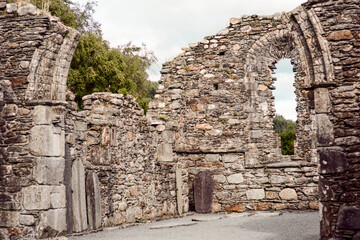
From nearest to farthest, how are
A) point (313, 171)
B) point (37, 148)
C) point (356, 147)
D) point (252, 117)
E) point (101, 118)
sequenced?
point (356, 147), point (37, 148), point (101, 118), point (313, 171), point (252, 117)

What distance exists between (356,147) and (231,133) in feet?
21.2

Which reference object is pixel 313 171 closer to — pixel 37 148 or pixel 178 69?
pixel 178 69

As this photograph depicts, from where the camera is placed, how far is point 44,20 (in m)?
7.72

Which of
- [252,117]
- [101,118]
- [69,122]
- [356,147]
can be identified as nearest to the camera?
[356,147]

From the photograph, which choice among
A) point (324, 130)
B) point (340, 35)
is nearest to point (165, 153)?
Result: point (324, 130)

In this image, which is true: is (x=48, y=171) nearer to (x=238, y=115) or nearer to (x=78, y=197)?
(x=78, y=197)

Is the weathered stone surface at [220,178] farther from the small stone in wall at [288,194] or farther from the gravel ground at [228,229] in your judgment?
the small stone in wall at [288,194]

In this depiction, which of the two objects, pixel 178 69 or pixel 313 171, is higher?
pixel 178 69

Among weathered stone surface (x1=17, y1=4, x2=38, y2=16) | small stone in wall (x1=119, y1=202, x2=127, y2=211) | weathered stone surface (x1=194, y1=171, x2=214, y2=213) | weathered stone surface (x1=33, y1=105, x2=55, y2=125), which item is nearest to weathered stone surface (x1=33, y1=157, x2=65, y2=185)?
weathered stone surface (x1=33, y1=105, x2=55, y2=125)

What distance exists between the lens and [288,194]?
40.1 feet

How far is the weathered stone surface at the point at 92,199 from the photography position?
29.1 feet

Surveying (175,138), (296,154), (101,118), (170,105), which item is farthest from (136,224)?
(296,154)

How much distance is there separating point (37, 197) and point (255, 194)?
6653 millimetres

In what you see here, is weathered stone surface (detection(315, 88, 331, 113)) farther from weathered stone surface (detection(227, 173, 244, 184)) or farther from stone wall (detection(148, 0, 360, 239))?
weathered stone surface (detection(227, 173, 244, 184))
